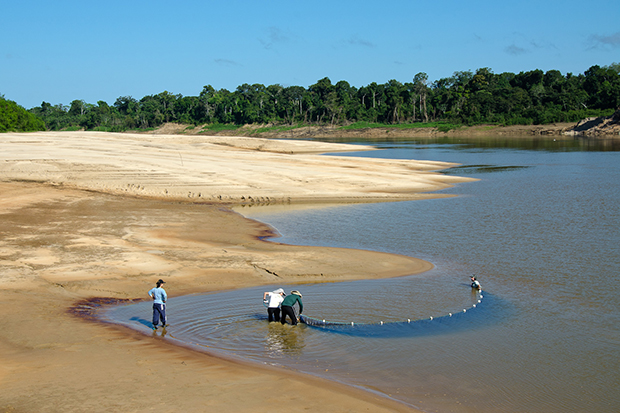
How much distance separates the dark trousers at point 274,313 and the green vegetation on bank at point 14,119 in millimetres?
83837

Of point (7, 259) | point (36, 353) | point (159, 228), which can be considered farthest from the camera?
point (159, 228)

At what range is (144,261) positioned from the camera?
19.5 metres

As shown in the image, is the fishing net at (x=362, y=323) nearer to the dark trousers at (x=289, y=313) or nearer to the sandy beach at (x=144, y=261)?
the dark trousers at (x=289, y=313)

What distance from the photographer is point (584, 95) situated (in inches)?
5507

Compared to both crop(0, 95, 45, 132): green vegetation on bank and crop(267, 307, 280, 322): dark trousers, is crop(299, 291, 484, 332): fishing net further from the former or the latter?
crop(0, 95, 45, 132): green vegetation on bank

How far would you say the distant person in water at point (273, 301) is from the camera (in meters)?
14.4

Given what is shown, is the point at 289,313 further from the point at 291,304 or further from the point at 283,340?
the point at 283,340

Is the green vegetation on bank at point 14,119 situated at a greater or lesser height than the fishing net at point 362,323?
greater

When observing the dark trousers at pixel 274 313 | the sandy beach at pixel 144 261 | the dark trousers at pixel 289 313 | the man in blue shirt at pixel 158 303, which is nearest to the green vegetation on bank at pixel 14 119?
the sandy beach at pixel 144 261

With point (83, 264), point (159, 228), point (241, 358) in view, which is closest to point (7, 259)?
point (83, 264)

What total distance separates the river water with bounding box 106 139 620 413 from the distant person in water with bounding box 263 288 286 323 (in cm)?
38

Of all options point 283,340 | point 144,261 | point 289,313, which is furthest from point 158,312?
point 144,261

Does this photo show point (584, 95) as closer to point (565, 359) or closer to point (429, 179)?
point (429, 179)

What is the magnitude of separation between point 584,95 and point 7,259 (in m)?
150
